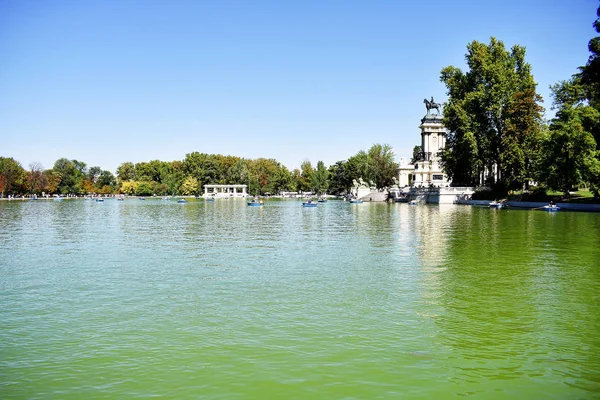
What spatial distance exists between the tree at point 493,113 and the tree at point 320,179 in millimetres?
86333

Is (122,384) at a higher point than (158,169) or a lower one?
lower

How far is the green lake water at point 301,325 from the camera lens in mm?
7661

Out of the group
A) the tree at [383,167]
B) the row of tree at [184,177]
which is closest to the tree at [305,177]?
the row of tree at [184,177]

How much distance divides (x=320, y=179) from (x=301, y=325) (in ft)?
483

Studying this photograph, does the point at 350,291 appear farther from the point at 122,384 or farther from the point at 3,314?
the point at 3,314

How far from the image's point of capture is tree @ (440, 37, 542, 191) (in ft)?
210

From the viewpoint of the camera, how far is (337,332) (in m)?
10.0

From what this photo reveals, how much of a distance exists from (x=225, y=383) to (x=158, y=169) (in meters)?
165

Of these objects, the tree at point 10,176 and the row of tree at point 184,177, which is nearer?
the tree at point 10,176

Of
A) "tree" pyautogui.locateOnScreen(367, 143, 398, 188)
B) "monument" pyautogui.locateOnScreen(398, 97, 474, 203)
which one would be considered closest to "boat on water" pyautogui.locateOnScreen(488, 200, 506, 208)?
"monument" pyautogui.locateOnScreen(398, 97, 474, 203)

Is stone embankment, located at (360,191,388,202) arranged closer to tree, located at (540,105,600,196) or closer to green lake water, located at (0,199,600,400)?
tree, located at (540,105,600,196)

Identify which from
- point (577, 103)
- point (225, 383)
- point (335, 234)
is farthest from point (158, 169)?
point (225, 383)

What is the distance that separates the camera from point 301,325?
1052cm

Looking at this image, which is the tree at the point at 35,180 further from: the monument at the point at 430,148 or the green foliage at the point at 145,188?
the monument at the point at 430,148
